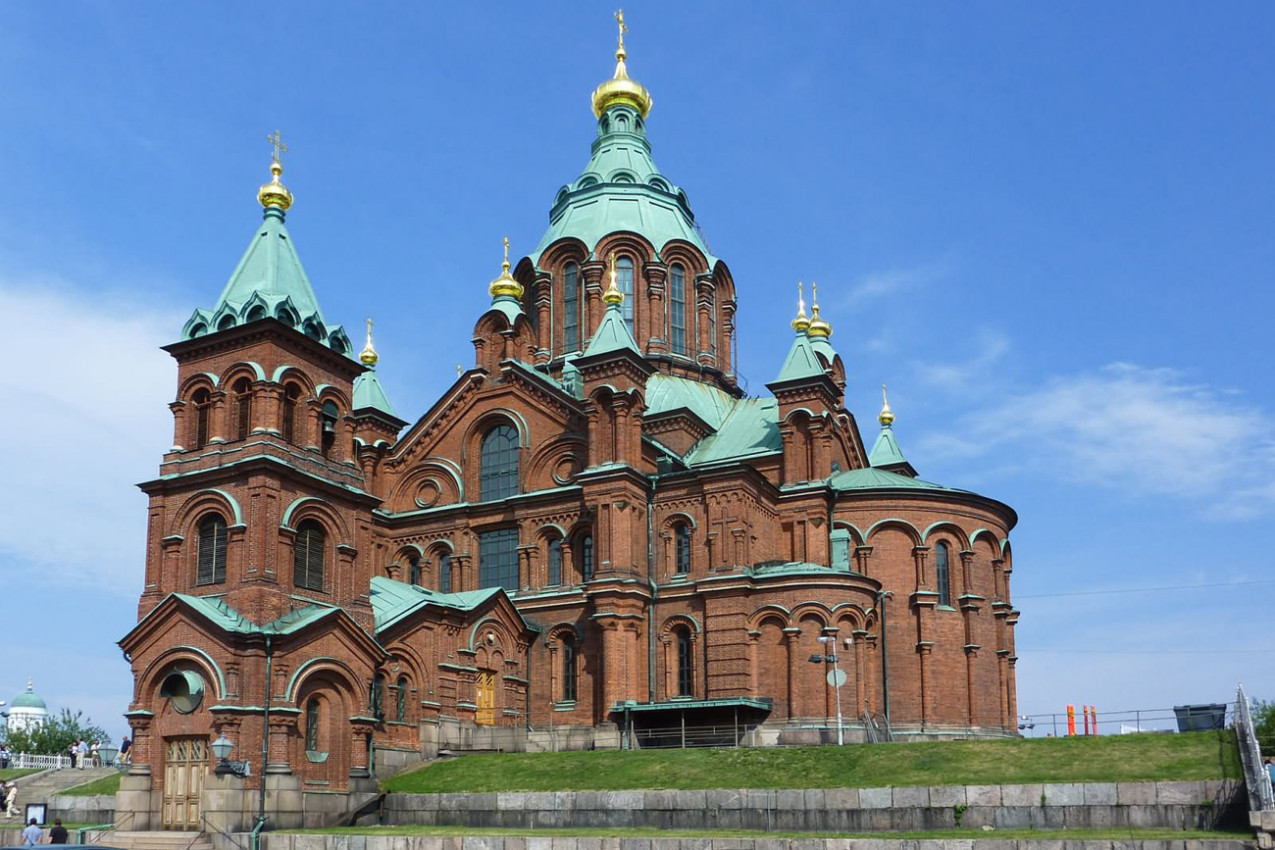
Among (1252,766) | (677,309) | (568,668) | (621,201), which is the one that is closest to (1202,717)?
(1252,766)

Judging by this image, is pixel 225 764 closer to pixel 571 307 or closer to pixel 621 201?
pixel 571 307

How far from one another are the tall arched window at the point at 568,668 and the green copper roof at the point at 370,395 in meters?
12.0

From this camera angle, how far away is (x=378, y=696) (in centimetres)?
3525

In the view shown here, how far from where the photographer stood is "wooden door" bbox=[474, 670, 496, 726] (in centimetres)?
3897

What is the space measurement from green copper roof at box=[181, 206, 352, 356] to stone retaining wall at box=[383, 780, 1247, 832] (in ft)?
42.3

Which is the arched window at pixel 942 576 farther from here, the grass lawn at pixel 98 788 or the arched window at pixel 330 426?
the grass lawn at pixel 98 788

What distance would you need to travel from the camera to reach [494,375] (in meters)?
46.2

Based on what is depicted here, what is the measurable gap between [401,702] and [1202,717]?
1995 centimetres

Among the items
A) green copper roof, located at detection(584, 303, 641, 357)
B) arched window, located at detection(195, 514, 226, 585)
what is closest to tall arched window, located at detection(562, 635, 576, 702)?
green copper roof, located at detection(584, 303, 641, 357)

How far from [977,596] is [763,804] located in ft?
54.5

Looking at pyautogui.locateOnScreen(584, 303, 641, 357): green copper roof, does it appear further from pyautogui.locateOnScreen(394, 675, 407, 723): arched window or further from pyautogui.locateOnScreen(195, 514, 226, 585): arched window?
pyautogui.locateOnScreen(195, 514, 226, 585): arched window

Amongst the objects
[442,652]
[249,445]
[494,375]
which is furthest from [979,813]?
[494,375]

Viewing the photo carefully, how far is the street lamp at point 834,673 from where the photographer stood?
117 ft

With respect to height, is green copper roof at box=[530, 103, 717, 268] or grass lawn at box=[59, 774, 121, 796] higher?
green copper roof at box=[530, 103, 717, 268]
